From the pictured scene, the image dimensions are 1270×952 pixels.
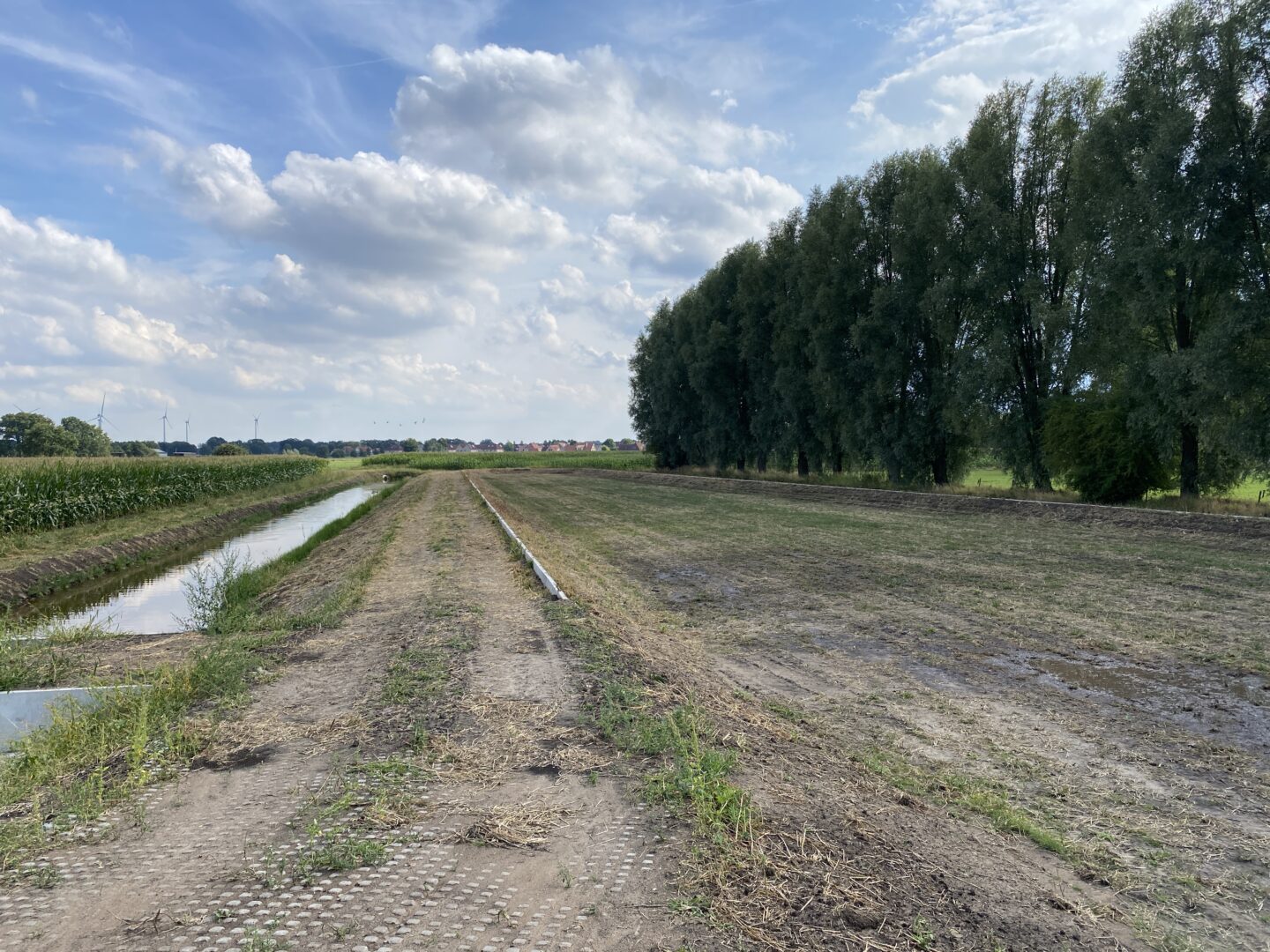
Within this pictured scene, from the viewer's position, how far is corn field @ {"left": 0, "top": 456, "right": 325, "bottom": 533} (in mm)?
19266

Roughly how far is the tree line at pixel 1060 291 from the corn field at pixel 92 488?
93.5 ft

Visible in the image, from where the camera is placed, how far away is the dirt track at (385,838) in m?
2.79

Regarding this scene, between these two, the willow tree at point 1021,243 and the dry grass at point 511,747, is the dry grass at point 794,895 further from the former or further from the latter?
the willow tree at point 1021,243

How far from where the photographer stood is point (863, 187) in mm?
34031

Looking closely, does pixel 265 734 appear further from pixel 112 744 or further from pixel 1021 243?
pixel 1021 243

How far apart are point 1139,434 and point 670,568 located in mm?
15079

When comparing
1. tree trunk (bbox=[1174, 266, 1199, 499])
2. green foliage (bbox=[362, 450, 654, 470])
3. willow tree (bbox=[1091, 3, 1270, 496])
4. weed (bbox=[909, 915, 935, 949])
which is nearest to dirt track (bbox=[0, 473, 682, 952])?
weed (bbox=[909, 915, 935, 949])

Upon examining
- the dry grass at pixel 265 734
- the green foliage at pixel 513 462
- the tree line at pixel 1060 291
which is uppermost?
the tree line at pixel 1060 291

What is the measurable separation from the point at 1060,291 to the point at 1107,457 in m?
7.70

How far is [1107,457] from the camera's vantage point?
20203 millimetres

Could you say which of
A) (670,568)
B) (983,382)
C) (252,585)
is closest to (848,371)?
(983,382)

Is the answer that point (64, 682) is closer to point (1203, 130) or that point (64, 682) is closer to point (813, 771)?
point (813, 771)

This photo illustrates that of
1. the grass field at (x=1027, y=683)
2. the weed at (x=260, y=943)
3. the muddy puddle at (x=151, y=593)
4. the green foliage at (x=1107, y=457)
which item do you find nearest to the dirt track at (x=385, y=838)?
the weed at (x=260, y=943)

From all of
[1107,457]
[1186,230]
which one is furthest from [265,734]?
[1186,230]
